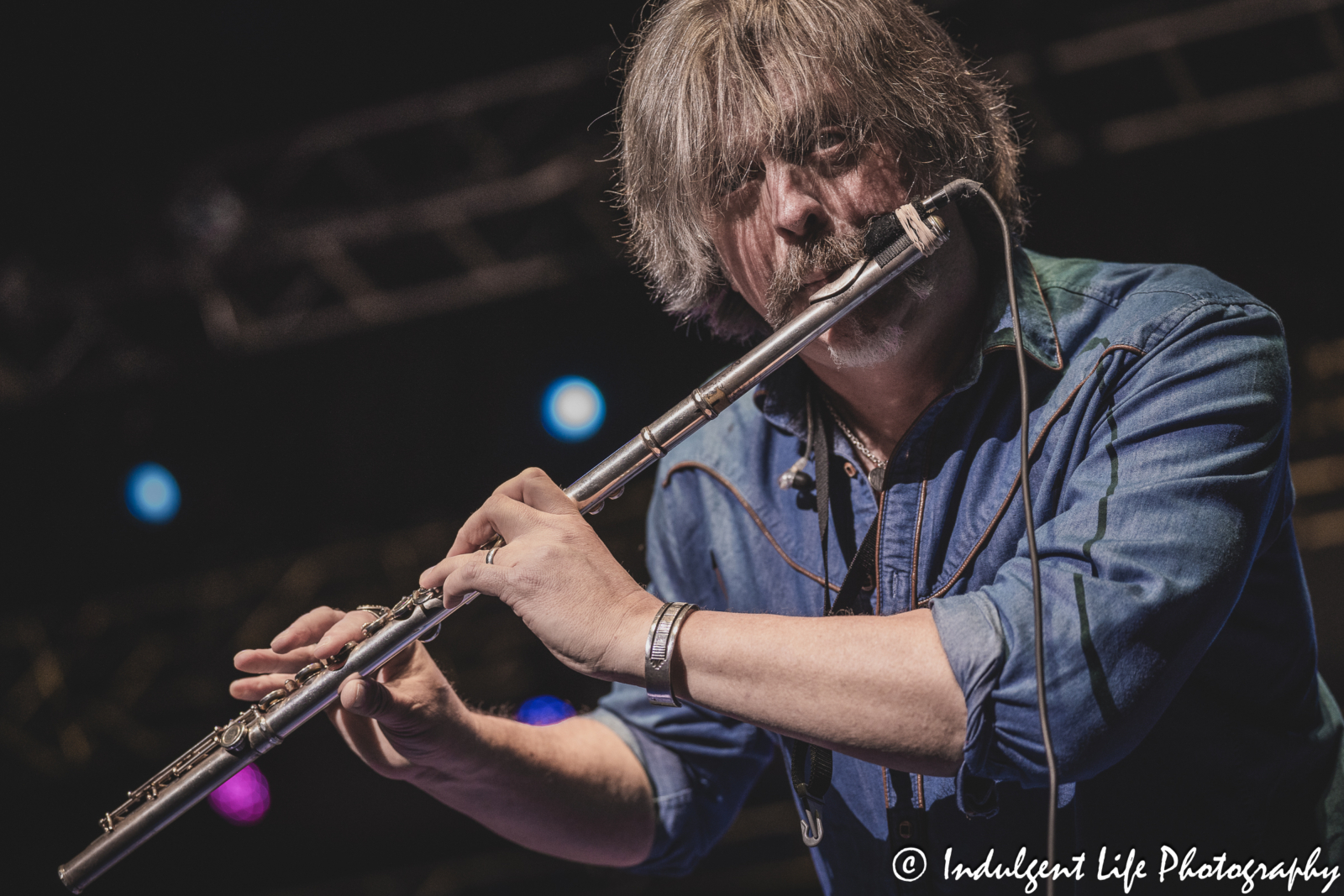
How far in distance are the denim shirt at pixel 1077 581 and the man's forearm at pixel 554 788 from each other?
7 centimetres

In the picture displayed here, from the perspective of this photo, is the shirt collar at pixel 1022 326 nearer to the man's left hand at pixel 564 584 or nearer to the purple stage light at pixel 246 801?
the man's left hand at pixel 564 584

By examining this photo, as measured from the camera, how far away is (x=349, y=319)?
5344 millimetres

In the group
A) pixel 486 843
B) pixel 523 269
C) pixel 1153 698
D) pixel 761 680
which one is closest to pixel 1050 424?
pixel 1153 698

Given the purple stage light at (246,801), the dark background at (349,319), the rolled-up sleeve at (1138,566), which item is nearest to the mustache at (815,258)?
the rolled-up sleeve at (1138,566)

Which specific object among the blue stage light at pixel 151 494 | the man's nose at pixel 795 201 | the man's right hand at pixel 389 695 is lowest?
the man's right hand at pixel 389 695

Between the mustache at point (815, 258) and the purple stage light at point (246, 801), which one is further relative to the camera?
the purple stage light at point (246, 801)

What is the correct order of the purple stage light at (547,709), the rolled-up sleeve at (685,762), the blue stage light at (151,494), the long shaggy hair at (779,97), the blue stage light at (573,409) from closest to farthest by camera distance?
the long shaggy hair at (779,97)
the rolled-up sleeve at (685,762)
the purple stage light at (547,709)
the blue stage light at (573,409)
the blue stage light at (151,494)

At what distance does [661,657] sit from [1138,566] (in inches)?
24.0

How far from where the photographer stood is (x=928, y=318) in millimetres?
1664

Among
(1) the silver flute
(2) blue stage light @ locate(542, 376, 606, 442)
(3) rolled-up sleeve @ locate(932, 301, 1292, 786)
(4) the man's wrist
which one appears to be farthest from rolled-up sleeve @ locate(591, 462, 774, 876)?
(2) blue stage light @ locate(542, 376, 606, 442)

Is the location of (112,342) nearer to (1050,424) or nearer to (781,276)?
(781,276)

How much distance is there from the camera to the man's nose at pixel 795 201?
62.9 inches

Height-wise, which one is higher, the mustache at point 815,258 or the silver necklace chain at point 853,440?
the mustache at point 815,258

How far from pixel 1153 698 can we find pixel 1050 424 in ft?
1.62
